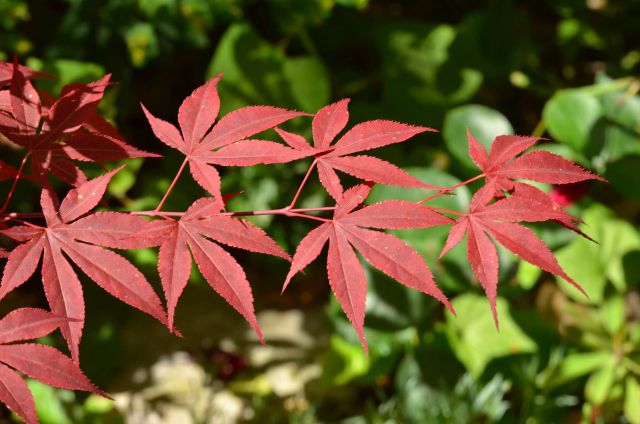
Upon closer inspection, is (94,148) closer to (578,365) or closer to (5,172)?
(5,172)

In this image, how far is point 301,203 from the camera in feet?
6.43

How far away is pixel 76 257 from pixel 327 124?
32 cm

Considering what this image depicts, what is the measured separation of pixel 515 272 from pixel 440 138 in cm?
64

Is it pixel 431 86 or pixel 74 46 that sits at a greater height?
pixel 74 46

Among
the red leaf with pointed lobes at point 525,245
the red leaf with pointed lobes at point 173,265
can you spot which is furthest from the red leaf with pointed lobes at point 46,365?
the red leaf with pointed lobes at point 525,245

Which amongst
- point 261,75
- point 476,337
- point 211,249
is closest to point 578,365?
point 476,337

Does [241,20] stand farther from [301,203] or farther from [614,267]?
[614,267]

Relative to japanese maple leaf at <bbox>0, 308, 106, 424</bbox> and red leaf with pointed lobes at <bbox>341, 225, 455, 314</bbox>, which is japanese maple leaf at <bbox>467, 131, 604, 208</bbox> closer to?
red leaf with pointed lobes at <bbox>341, 225, 455, 314</bbox>

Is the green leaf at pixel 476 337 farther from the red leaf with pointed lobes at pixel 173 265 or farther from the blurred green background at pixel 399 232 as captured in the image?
the red leaf with pointed lobes at pixel 173 265

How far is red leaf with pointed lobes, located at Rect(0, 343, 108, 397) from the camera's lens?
2.24 feet

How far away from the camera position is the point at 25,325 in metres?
0.72

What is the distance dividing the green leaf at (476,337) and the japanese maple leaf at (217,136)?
46.1 inches

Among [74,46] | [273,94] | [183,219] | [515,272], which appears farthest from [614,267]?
[74,46]

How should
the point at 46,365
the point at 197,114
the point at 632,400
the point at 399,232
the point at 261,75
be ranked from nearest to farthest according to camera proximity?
the point at 46,365 → the point at 197,114 → the point at 399,232 → the point at 632,400 → the point at 261,75
